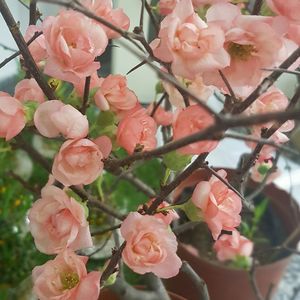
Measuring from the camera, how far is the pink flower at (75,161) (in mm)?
386

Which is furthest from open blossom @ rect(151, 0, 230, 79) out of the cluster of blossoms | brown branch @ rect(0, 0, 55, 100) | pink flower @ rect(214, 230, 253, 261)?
pink flower @ rect(214, 230, 253, 261)

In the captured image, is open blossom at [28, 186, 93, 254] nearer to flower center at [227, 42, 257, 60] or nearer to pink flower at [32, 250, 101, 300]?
pink flower at [32, 250, 101, 300]

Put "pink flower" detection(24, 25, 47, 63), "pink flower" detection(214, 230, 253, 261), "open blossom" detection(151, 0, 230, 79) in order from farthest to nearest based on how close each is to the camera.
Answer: "pink flower" detection(214, 230, 253, 261) < "pink flower" detection(24, 25, 47, 63) < "open blossom" detection(151, 0, 230, 79)

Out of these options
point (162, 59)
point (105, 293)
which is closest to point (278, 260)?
point (105, 293)

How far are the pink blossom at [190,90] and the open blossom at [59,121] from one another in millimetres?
114

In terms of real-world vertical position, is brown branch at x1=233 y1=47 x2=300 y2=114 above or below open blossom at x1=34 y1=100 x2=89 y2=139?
above

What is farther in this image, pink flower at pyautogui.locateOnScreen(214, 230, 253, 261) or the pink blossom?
pink flower at pyautogui.locateOnScreen(214, 230, 253, 261)

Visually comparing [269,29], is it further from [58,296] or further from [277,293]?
[277,293]

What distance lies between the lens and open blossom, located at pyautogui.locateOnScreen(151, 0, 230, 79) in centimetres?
35

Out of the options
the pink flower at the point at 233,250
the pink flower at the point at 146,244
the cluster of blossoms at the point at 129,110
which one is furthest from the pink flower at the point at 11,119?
the pink flower at the point at 233,250

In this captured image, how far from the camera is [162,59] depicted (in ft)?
1.24

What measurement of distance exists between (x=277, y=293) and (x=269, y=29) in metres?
0.70

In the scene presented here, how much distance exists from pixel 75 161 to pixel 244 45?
138 mm

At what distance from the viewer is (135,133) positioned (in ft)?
1.41
